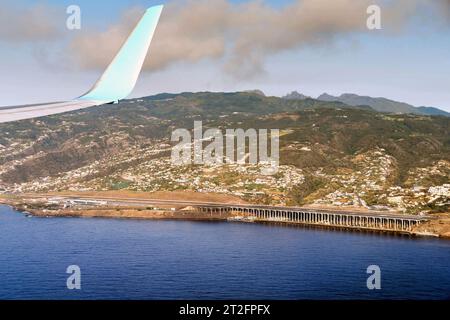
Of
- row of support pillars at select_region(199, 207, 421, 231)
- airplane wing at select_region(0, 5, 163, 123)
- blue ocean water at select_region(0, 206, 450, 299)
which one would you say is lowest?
row of support pillars at select_region(199, 207, 421, 231)

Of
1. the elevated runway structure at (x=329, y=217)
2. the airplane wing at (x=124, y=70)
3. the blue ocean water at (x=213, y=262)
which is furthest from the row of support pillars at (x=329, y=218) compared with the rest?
the airplane wing at (x=124, y=70)

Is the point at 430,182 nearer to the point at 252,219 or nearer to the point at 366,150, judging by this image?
the point at 366,150

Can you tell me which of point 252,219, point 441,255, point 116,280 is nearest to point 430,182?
point 252,219

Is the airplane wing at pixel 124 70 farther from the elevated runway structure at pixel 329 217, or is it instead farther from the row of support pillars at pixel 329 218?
the row of support pillars at pixel 329 218

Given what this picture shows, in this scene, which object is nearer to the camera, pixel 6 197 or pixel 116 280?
pixel 116 280

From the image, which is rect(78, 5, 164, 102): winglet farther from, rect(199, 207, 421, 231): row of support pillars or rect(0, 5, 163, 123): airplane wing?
rect(199, 207, 421, 231): row of support pillars

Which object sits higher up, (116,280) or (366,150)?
(366,150)

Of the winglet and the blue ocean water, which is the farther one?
the blue ocean water

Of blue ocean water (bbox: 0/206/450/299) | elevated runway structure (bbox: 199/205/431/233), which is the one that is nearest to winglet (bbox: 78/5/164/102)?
blue ocean water (bbox: 0/206/450/299)
